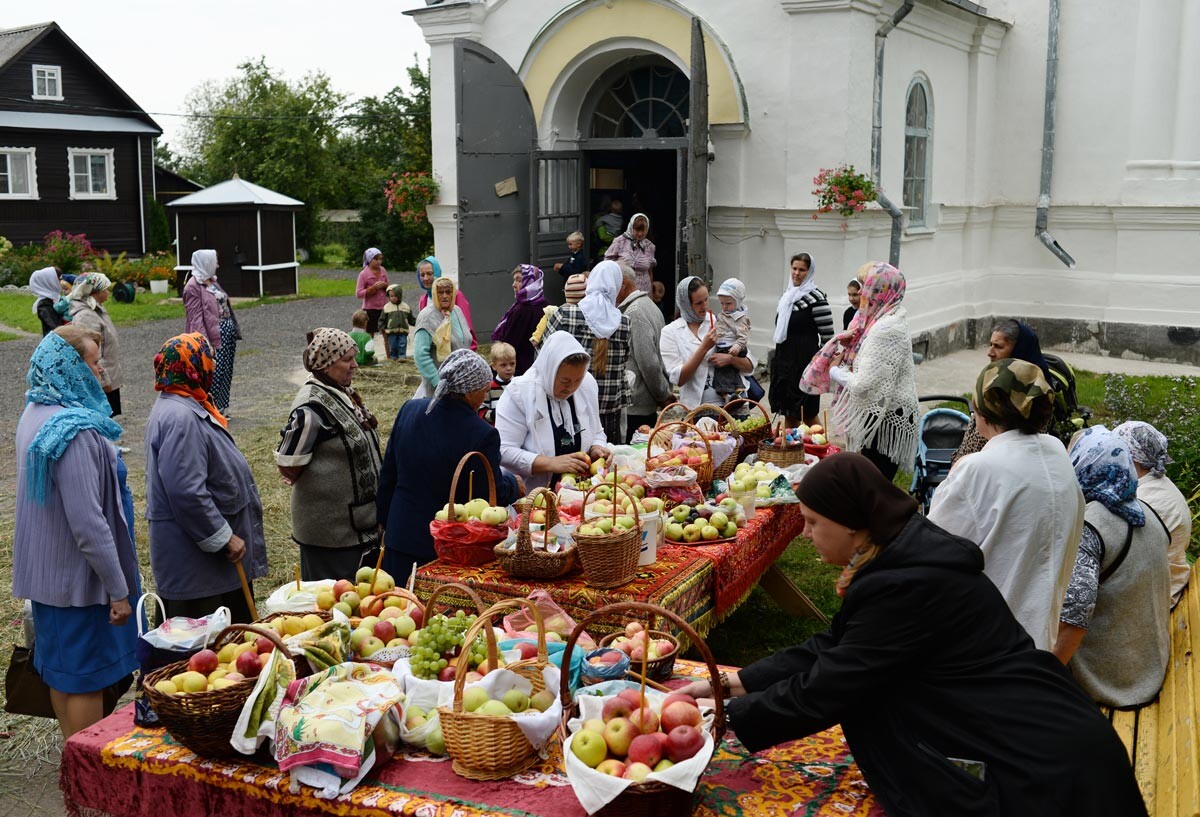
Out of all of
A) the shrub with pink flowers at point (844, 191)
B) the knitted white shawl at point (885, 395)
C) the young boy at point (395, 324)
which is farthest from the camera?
the young boy at point (395, 324)

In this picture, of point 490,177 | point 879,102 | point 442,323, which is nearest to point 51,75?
point 490,177

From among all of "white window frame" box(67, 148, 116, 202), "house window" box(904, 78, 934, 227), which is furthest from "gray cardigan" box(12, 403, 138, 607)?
"white window frame" box(67, 148, 116, 202)

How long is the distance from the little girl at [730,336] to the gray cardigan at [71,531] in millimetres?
5190

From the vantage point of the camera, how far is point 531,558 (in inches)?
177

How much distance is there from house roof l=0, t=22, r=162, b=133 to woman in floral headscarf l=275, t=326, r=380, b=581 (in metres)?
30.4

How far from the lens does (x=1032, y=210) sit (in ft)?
52.7

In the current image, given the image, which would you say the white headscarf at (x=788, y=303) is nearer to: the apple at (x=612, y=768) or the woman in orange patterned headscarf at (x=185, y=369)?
the woman in orange patterned headscarf at (x=185, y=369)

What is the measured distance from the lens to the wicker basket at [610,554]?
4.39m

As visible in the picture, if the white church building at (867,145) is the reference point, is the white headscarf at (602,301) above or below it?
below

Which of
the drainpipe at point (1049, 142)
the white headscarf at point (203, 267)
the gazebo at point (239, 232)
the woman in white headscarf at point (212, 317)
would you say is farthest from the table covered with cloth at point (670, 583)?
the gazebo at point (239, 232)

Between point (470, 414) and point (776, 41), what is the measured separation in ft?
30.5

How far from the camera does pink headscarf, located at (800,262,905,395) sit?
7.07 metres

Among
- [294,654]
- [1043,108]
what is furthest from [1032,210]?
[294,654]

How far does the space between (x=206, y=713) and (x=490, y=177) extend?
1135 centimetres
